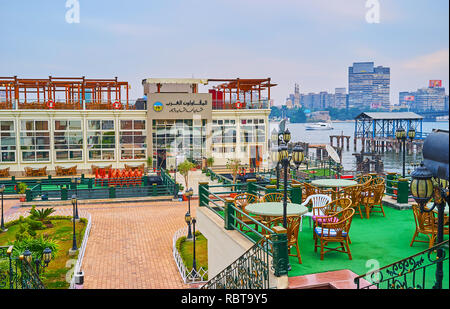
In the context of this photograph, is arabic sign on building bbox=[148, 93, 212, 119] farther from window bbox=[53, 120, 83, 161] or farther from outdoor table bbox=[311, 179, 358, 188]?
outdoor table bbox=[311, 179, 358, 188]

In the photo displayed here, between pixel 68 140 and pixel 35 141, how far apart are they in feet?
7.81

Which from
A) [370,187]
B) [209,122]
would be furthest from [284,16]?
[209,122]

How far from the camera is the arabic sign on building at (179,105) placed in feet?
114

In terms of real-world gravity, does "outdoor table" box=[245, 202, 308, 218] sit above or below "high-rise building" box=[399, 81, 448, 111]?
below

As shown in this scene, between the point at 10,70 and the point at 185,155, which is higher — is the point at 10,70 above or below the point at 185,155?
above

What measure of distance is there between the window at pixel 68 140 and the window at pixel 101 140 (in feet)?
2.48

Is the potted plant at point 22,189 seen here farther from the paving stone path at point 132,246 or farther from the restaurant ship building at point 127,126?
the restaurant ship building at point 127,126

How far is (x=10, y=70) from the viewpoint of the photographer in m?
35.5

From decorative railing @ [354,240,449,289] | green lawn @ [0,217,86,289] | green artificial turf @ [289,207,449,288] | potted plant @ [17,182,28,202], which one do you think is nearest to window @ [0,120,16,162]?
potted plant @ [17,182,28,202]

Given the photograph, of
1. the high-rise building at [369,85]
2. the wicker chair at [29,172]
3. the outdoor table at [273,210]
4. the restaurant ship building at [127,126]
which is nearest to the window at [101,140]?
the restaurant ship building at [127,126]

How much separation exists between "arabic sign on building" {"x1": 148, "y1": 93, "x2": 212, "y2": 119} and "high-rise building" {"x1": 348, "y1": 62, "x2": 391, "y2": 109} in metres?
41.1

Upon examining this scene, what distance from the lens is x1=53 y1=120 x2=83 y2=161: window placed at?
33.4 m
